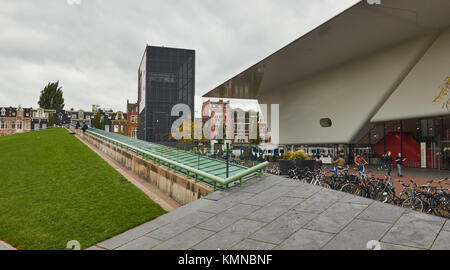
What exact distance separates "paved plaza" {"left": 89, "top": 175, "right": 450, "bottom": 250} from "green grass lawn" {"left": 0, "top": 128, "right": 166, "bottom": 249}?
3.69ft

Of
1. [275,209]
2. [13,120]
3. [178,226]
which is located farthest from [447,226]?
[13,120]

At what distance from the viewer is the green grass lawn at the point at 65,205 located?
7.07m

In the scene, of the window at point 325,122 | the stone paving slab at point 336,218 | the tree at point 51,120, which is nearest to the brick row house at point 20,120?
the tree at point 51,120

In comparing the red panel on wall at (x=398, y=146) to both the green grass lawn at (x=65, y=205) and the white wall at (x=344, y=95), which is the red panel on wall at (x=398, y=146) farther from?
the green grass lawn at (x=65, y=205)

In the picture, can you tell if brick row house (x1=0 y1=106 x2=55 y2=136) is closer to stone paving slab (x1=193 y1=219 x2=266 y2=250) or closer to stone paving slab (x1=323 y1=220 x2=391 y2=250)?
stone paving slab (x1=193 y1=219 x2=266 y2=250)

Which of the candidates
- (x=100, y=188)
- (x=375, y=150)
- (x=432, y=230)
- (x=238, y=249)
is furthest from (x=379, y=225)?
(x=375, y=150)

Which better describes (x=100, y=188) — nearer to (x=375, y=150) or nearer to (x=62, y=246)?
(x=62, y=246)

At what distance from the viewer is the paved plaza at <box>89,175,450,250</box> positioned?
5.11 m

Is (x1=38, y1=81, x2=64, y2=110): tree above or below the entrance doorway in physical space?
above

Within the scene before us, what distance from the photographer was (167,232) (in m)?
6.31

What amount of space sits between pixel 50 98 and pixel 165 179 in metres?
94.2

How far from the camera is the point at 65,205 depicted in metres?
9.38

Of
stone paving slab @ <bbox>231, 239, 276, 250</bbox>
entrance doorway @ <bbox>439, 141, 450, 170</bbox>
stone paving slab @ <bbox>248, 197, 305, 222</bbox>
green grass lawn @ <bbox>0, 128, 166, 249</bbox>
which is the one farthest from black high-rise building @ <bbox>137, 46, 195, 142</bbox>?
stone paving slab @ <bbox>231, 239, 276, 250</bbox>

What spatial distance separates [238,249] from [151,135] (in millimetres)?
56573
